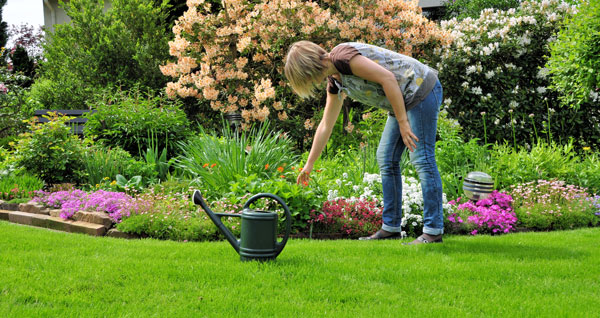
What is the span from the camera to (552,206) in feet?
14.6

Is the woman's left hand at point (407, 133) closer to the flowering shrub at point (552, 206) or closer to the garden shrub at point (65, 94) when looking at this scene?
the flowering shrub at point (552, 206)

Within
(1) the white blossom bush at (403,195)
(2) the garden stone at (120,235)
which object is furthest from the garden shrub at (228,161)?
(2) the garden stone at (120,235)

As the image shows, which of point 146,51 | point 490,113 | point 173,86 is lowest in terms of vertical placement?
point 490,113

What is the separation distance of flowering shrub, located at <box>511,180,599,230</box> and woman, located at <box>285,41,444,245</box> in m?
1.46

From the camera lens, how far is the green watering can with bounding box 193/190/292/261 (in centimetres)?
275

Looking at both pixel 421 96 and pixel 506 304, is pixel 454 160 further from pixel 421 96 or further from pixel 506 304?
pixel 506 304

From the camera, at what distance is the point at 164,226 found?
12.2 ft

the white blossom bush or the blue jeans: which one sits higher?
the blue jeans

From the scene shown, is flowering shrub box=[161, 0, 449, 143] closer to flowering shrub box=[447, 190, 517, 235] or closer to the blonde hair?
flowering shrub box=[447, 190, 517, 235]

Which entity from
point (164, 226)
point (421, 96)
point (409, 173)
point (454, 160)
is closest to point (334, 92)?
A: point (421, 96)

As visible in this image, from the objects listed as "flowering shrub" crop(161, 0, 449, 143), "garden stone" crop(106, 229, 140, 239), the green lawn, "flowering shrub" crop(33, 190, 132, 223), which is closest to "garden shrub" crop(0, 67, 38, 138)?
"flowering shrub" crop(161, 0, 449, 143)

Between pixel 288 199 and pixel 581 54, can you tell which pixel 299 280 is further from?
pixel 581 54

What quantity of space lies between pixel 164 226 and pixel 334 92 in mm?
1629

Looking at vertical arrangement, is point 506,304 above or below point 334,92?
below
